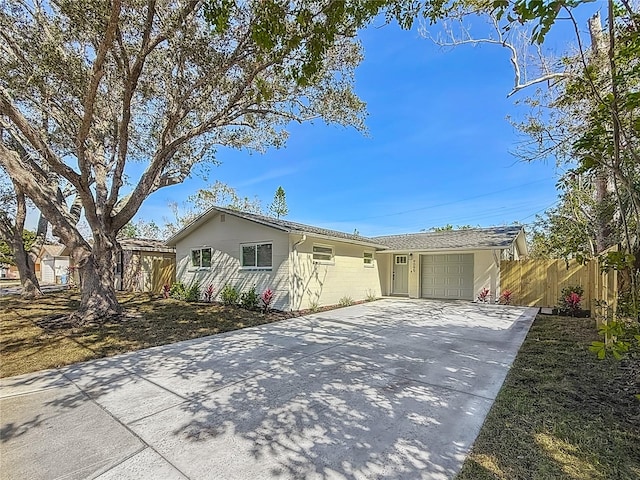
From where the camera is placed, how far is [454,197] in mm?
28312

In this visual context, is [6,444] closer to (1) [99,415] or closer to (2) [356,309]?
(1) [99,415]

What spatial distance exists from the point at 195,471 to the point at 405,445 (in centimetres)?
174

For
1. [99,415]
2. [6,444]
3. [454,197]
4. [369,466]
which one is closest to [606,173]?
[369,466]

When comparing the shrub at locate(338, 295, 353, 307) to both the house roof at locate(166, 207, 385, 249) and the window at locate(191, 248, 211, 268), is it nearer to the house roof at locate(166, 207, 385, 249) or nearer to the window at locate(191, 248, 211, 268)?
Answer: the house roof at locate(166, 207, 385, 249)

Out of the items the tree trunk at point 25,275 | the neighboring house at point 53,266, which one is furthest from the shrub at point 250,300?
the neighboring house at point 53,266

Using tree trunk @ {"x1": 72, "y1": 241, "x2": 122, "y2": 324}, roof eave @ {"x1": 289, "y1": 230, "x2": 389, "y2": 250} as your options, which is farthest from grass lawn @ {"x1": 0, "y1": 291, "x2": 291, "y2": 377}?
roof eave @ {"x1": 289, "y1": 230, "x2": 389, "y2": 250}

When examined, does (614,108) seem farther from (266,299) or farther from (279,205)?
(279,205)

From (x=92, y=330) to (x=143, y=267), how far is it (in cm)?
1131

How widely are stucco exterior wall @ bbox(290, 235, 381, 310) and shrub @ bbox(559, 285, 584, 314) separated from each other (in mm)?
7008

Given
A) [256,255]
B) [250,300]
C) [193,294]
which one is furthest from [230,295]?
[193,294]

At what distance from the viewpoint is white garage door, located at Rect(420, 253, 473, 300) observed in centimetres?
1420

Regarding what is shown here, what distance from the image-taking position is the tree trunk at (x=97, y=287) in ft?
27.4

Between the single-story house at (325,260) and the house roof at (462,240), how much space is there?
1.4 inches

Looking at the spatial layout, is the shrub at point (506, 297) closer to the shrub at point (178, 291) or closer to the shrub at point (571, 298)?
the shrub at point (571, 298)
